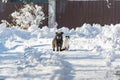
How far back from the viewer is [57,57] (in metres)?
14.3

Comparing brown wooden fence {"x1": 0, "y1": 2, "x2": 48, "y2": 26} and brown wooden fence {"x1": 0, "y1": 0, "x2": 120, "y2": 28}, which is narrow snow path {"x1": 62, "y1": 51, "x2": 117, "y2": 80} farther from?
brown wooden fence {"x1": 0, "y1": 0, "x2": 120, "y2": 28}

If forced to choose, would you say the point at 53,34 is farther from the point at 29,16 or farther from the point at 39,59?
the point at 39,59

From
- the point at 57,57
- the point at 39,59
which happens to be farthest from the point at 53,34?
the point at 39,59

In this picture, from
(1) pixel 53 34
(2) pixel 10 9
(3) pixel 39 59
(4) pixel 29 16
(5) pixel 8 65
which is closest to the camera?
(5) pixel 8 65

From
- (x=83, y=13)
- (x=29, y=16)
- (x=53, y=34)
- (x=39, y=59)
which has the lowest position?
(x=39, y=59)

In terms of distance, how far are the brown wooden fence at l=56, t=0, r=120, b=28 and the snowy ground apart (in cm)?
631

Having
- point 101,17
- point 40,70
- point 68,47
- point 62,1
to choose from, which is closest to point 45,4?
point 62,1

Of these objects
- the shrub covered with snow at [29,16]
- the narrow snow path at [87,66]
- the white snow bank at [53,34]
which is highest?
the shrub covered with snow at [29,16]

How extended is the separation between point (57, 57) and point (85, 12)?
14.6 meters

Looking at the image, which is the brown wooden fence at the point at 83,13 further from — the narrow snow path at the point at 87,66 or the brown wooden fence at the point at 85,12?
the narrow snow path at the point at 87,66

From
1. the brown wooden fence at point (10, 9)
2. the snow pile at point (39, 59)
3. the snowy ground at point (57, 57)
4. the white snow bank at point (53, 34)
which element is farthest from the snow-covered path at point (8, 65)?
the brown wooden fence at point (10, 9)

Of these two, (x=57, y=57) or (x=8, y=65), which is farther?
(x=57, y=57)

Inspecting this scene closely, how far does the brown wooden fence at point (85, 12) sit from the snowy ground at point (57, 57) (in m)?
6.31

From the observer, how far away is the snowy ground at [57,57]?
11.3 m
